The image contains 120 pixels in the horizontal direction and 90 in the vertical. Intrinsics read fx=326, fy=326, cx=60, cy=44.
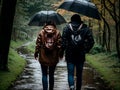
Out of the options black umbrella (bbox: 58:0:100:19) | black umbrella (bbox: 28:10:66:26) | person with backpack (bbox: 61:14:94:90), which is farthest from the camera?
black umbrella (bbox: 28:10:66:26)

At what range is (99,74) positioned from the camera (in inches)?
623

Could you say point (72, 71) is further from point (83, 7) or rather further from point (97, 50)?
point (97, 50)

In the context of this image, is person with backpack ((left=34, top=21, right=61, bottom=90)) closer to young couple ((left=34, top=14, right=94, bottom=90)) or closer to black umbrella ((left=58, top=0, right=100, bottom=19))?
young couple ((left=34, top=14, right=94, bottom=90))

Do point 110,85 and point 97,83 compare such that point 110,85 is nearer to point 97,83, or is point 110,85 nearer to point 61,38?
point 97,83

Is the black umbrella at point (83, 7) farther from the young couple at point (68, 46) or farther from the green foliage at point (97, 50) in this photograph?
the green foliage at point (97, 50)

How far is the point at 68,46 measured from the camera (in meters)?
8.95

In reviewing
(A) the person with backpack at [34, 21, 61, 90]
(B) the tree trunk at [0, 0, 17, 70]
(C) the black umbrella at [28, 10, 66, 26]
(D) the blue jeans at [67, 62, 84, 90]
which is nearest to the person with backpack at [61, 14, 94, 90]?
(D) the blue jeans at [67, 62, 84, 90]

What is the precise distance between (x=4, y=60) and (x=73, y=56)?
644 cm

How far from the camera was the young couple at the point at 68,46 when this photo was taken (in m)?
8.97

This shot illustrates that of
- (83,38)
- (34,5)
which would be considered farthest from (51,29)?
(34,5)

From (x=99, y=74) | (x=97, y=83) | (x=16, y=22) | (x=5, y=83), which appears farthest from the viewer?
(x=16, y=22)

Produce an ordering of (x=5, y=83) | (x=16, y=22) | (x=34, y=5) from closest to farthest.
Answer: (x=5, y=83)
(x=16, y=22)
(x=34, y=5)

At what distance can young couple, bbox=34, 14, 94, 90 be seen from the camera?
8.97m

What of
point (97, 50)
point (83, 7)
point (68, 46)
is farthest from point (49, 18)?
point (97, 50)
